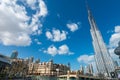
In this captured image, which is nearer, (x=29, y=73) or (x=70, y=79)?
(x=70, y=79)

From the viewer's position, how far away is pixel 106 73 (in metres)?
171

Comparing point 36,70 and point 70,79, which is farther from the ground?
point 36,70

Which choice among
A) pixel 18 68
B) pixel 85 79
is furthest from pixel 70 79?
pixel 18 68

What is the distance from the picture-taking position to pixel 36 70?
15562 centimetres

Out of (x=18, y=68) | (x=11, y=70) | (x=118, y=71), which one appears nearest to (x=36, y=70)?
(x=18, y=68)

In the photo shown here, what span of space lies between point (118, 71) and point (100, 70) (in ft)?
89.1

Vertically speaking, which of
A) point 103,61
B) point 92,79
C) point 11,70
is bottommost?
point 92,79

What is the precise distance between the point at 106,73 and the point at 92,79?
5335cm

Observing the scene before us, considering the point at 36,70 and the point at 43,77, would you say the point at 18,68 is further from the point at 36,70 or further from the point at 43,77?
the point at 36,70

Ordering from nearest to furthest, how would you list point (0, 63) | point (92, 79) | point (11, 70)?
point (0, 63)
point (11, 70)
point (92, 79)

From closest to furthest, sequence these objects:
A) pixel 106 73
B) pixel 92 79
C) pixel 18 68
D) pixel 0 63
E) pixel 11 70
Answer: pixel 0 63
pixel 11 70
pixel 18 68
pixel 92 79
pixel 106 73

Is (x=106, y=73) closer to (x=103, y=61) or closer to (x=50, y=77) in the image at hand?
(x=103, y=61)

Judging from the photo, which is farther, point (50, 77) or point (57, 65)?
point (57, 65)

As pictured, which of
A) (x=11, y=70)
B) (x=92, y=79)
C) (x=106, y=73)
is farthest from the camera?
(x=106, y=73)
